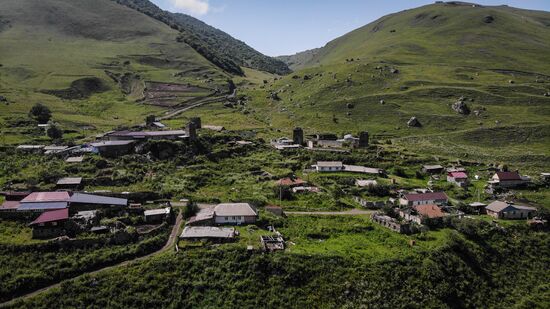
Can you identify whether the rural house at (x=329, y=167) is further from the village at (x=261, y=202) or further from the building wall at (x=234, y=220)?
the building wall at (x=234, y=220)

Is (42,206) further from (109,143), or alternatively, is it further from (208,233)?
(109,143)

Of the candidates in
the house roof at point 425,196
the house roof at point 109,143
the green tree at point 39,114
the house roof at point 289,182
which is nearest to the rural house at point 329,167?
the house roof at point 289,182

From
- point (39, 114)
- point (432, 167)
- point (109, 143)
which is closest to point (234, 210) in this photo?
point (109, 143)

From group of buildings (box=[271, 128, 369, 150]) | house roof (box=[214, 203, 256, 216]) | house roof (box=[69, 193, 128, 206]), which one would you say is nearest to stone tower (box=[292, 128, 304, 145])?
group of buildings (box=[271, 128, 369, 150])

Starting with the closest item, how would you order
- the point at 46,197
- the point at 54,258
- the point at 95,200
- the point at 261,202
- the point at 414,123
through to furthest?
1. the point at 54,258
2. the point at 46,197
3. the point at 95,200
4. the point at 261,202
5. the point at 414,123

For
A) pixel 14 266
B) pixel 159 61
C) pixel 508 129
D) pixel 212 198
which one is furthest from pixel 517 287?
pixel 159 61

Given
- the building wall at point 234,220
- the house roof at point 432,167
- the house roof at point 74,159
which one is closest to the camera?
the building wall at point 234,220

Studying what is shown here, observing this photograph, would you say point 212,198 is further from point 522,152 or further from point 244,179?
point 522,152
